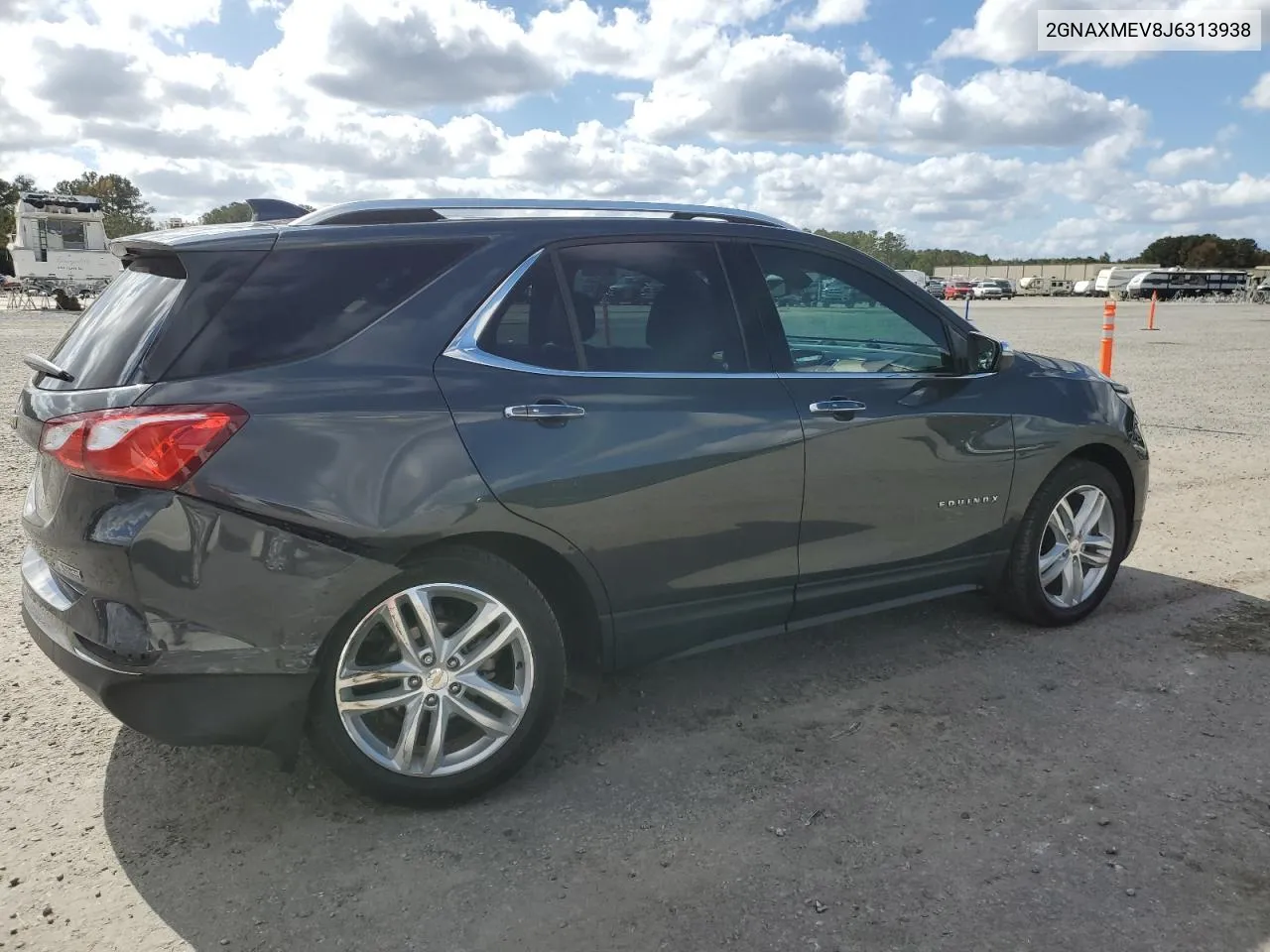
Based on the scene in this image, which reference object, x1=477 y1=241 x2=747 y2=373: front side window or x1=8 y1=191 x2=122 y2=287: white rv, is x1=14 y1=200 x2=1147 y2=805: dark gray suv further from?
x1=8 y1=191 x2=122 y2=287: white rv

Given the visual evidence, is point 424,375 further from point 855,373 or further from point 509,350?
point 855,373

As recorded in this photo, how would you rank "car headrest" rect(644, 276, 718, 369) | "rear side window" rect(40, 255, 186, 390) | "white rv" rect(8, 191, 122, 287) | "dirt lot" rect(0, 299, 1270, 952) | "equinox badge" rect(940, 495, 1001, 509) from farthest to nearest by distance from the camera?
1. "white rv" rect(8, 191, 122, 287)
2. "equinox badge" rect(940, 495, 1001, 509)
3. "car headrest" rect(644, 276, 718, 369)
4. "rear side window" rect(40, 255, 186, 390)
5. "dirt lot" rect(0, 299, 1270, 952)

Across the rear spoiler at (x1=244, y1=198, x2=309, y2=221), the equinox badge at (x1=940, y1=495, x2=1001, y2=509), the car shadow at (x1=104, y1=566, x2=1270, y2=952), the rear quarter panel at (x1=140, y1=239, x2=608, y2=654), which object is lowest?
the car shadow at (x1=104, y1=566, x2=1270, y2=952)

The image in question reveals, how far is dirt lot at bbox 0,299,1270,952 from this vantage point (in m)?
2.66

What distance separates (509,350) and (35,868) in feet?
6.54

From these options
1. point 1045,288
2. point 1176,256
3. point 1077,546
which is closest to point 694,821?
point 1077,546

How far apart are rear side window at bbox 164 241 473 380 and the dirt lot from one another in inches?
55.3

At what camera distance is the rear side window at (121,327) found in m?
2.91

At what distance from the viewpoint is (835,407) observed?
3.85 meters

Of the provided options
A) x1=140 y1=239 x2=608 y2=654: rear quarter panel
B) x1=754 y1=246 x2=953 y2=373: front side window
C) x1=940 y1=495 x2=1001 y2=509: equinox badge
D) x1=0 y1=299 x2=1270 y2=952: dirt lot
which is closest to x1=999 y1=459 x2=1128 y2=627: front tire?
x1=0 y1=299 x2=1270 y2=952: dirt lot

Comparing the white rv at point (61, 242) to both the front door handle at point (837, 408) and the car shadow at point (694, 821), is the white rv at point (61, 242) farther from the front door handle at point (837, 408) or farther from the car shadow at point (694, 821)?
the front door handle at point (837, 408)

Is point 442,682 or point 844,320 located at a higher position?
point 844,320

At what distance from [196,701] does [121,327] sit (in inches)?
43.4

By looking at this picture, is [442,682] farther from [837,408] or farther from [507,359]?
[837,408]
